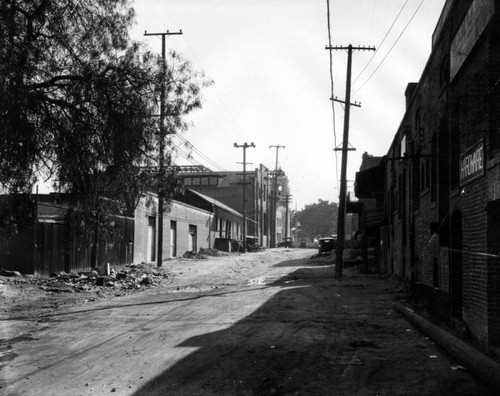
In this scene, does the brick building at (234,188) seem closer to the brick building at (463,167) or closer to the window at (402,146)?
the window at (402,146)

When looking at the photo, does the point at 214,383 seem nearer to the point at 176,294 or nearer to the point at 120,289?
the point at 176,294

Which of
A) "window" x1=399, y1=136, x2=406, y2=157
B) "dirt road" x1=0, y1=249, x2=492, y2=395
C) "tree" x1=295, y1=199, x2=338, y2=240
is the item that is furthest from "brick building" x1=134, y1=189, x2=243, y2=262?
"tree" x1=295, y1=199, x2=338, y2=240

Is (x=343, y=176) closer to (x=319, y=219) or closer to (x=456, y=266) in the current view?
(x=456, y=266)

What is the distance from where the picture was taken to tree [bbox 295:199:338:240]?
12547cm

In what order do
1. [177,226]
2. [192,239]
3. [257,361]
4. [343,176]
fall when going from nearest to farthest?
[257,361] < [343,176] < [177,226] < [192,239]

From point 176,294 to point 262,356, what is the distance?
10120 millimetres

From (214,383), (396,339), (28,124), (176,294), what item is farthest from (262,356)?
(176,294)

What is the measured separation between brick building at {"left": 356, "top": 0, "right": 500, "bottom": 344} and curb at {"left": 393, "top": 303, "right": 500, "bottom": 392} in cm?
39

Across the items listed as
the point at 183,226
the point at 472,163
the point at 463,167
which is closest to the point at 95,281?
the point at 463,167

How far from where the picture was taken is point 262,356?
25.4 ft

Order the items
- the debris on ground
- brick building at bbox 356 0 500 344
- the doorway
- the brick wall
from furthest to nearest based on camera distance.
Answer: the brick wall
the debris on ground
the doorway
brick building at bbox 356 0 500 344

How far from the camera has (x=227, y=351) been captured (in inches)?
319

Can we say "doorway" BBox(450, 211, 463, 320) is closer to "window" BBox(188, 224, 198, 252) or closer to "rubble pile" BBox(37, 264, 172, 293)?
"rubble pile" BBox(37, 264, 172, 293)

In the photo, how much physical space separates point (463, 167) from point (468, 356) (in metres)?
3.10
